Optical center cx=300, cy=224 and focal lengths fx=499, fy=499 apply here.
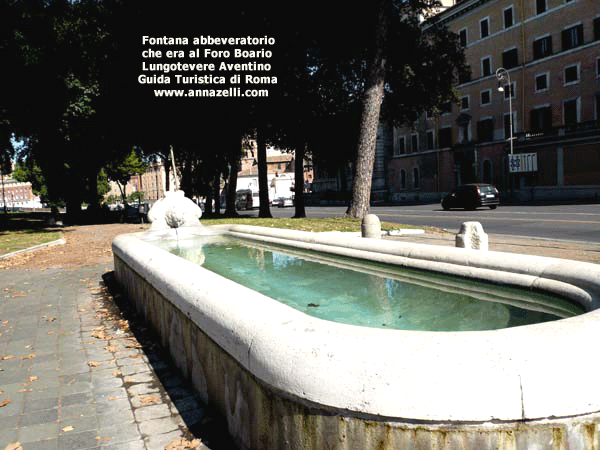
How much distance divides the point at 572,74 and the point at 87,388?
42267 millimetres

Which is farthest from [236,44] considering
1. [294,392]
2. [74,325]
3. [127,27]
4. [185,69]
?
[294,392]

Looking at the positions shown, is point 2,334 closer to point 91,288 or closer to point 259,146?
point 91,288

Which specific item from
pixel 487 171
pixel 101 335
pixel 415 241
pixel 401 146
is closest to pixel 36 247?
pixel 101 335

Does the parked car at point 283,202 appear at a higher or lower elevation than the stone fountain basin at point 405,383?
higher

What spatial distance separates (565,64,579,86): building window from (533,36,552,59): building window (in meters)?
2.46

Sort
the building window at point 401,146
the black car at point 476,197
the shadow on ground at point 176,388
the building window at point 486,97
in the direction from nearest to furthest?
the shadow on ground at point 176,388 < the black car at point 476,197 < the building window at point 486,97 < the building window at point 401,146

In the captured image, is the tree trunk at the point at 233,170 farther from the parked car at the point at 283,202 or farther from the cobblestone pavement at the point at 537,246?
the parked car at the point at 283,202

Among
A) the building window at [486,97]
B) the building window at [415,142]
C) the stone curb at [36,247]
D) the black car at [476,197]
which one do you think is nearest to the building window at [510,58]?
the building window at [486,97]

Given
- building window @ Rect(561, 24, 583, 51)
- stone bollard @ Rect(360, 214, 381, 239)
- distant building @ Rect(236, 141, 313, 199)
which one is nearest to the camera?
stone bollard @ Rect(360, 214, 381, 239)

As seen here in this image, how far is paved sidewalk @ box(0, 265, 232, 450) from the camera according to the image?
3264 mm

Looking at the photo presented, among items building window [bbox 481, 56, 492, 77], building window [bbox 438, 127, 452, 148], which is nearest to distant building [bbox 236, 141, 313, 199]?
building window [bbox 438, 127, 452, 148]

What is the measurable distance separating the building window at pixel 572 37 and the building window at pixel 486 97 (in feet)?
27.0

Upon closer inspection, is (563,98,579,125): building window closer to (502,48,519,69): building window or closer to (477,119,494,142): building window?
(502,48,519,69): building window

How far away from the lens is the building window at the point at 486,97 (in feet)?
150
